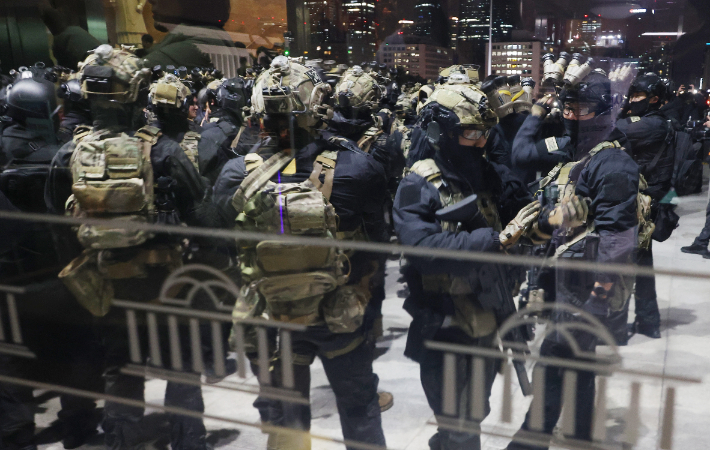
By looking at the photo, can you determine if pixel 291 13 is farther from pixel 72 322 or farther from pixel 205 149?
pixel 72 322

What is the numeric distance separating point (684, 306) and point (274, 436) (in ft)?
5.86

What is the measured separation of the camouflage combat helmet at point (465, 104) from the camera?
187cm

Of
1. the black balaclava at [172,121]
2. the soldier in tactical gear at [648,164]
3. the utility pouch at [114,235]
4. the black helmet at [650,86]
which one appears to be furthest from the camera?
the black balaclava at [172,121]

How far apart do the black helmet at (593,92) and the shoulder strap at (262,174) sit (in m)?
1.05

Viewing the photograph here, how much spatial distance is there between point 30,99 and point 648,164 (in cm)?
274

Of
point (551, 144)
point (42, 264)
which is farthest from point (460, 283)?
point (42, 264)

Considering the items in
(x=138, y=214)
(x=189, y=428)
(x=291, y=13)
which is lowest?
(x=189, y=428)

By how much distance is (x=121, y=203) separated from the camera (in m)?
2.39

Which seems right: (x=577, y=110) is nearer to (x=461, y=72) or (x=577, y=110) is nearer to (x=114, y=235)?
(x=461, y=72)

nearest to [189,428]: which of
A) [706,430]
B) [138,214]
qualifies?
[138,214]

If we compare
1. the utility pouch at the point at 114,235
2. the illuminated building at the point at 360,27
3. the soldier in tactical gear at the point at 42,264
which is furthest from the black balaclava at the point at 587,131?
the soldier in tactical gear at the point at 42,264

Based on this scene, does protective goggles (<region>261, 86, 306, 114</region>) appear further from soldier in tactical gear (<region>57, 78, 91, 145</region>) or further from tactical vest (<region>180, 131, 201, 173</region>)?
soldier in tactical gear (<region>57, 78, 91, 145</region>)

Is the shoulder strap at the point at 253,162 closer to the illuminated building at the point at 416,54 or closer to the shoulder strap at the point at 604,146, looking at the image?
the illuminated building at the point at 416,54

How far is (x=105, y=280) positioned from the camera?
8.45 ft
